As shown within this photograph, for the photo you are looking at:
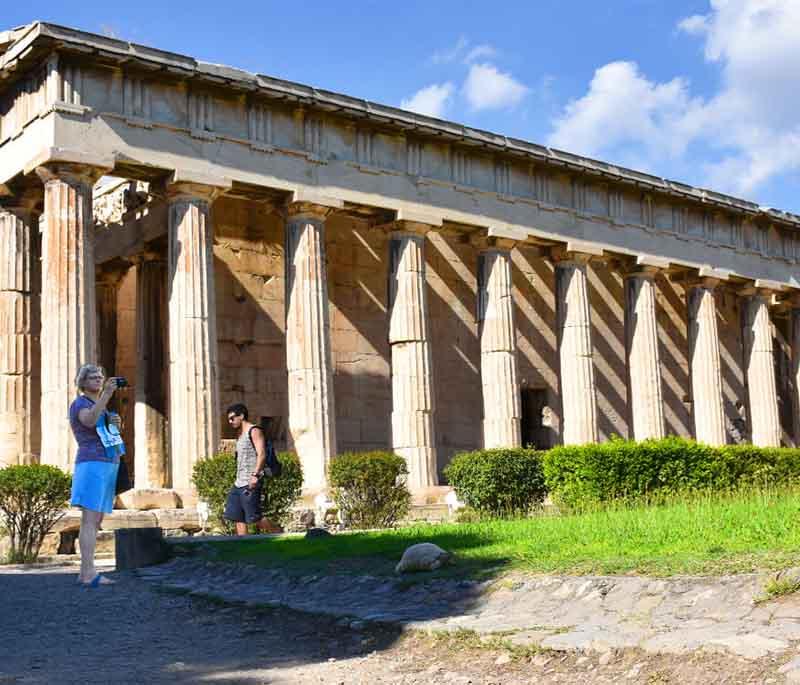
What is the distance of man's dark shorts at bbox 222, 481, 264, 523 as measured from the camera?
13562 mm

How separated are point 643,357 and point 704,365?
8.20 ft

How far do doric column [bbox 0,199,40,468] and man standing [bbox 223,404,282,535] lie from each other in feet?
24.5

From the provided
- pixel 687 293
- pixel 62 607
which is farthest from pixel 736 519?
pixel 687 293

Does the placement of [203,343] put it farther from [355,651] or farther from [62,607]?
[355,651]

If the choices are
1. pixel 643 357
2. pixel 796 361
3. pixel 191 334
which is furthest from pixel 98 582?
pixel 796 361

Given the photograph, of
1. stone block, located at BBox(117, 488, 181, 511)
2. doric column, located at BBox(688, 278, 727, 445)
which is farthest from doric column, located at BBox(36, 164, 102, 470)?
doric column, located at BBox(688, 278, 727, 445)

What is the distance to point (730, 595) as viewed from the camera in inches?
269

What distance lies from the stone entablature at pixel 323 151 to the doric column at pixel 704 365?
118cm

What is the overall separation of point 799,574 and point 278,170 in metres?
16.6

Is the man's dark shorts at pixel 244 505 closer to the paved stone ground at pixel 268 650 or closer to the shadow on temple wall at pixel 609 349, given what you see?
the paved stone ground at pixel 268 650

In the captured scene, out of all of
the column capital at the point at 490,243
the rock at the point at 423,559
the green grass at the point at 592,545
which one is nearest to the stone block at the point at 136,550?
the green grass at the point at 592,545

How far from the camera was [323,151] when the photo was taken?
2259cm

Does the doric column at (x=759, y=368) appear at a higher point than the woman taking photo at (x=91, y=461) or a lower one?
higher

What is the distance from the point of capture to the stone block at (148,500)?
61.8 feet
